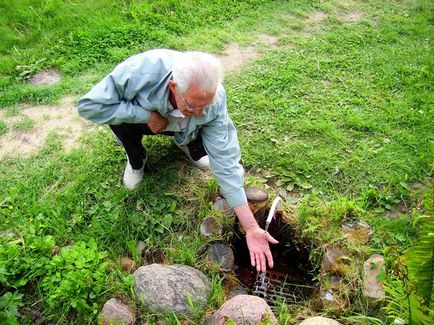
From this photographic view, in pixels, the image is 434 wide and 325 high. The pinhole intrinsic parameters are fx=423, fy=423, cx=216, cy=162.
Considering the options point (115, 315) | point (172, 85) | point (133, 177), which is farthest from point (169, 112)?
point (115, 315)

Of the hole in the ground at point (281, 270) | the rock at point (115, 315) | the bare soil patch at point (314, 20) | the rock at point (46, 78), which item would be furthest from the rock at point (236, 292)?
the bare soil patch at point (314, 20)

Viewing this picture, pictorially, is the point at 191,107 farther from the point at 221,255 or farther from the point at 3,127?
the point at 3,127

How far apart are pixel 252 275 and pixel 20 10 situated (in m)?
4.45

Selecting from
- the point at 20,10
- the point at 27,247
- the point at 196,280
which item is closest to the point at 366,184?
the point at 196,280

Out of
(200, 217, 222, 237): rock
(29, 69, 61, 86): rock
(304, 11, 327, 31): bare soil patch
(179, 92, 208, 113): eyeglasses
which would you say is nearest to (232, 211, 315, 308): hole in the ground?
(200, 217, 222, 237): rock

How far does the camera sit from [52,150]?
13.1 ft

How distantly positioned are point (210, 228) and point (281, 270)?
685mm

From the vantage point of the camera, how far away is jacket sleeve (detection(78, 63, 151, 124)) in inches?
113

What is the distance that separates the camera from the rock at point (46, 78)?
4.76 meters

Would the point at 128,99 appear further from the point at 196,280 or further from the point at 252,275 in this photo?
the point at 252,275

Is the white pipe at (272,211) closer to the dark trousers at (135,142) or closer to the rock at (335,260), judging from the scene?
the rock at (335,260)

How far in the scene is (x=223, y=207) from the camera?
128 inches

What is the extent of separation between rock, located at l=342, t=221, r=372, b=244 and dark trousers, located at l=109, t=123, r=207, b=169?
127cm

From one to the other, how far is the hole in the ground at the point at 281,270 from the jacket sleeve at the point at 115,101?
1.19 metres
